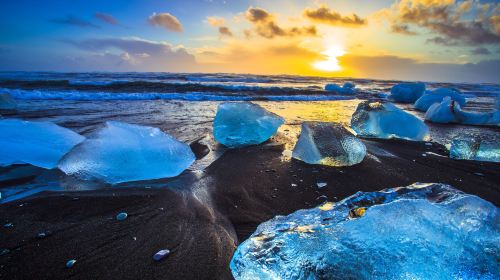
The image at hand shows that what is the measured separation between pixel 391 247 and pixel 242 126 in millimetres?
2696

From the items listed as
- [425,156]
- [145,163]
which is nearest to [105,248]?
[145,163]

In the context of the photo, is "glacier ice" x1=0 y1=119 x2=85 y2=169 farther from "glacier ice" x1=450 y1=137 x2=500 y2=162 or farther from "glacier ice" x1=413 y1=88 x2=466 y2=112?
"glacier ice" x1=413 y1=88 x2=466 y2=112

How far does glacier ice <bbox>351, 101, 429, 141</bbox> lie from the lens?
4.10m

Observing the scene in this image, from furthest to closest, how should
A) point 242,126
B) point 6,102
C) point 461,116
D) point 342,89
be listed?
point 342,89
point 6,102
point 461,116
point 242,126

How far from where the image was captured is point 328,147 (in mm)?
2861

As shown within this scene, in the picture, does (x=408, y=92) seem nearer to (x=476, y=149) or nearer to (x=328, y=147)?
(x=476, y=149)

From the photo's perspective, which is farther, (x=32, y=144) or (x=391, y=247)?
(x=32, y=144)

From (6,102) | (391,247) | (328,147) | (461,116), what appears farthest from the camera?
(6,102)

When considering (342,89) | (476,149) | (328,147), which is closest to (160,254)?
(328,147)

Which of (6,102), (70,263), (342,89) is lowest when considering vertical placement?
(70,263)

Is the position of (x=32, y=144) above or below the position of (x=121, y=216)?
above

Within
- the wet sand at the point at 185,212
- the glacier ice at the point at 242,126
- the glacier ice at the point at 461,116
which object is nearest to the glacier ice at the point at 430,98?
the glacier ice at the point at 461,116

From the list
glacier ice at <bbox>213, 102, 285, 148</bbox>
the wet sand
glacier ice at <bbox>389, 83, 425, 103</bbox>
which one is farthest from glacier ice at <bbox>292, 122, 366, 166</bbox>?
glacier ice at <bbox>389, 83, 425, 103</bbox>

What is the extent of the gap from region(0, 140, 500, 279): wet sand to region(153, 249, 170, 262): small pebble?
2 cm
